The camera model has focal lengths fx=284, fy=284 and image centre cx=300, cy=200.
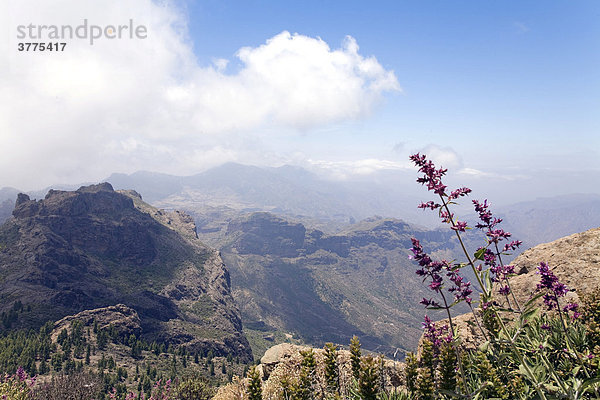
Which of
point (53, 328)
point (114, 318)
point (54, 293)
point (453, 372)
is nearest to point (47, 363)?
point (53, 328)

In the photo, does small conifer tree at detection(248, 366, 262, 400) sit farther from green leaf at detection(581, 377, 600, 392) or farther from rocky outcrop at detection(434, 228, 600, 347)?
green leaf at detection(581, 377, 600, 392)

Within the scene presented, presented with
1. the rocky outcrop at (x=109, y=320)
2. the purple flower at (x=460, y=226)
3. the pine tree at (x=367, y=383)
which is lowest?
the rocky outcrop at (x=109, y=320)

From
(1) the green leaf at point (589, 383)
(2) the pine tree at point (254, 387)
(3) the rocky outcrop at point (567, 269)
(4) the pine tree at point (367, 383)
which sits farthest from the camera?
(3) the rocky outcrop at point (567, 269)

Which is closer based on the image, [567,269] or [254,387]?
[254,387]

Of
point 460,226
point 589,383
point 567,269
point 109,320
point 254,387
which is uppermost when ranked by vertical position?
point 460,226

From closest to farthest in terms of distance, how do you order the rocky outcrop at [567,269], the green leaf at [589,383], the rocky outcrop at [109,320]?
the green leaf at [589,383] → the rocky outcrop at [567,269] → the rocky outcrop at [109,320]

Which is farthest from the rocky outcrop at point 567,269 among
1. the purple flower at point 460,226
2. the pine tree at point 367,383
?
the purple flower at point 460,226

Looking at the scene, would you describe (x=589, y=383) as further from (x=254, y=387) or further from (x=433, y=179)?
(x=254, y=387)

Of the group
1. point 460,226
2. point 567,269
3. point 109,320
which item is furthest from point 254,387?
point 109,320

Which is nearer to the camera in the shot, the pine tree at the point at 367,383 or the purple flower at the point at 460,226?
the purple flower at the point at 460,226

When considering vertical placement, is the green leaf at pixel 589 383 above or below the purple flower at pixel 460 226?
below

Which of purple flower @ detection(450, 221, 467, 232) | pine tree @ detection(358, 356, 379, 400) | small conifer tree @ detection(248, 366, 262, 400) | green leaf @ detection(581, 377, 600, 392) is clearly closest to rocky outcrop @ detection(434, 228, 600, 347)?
pine tree @ detection(358, 356, 379, 400)

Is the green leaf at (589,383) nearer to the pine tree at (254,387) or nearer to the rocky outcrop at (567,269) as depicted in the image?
A: the rocky outcrop at (567,269)

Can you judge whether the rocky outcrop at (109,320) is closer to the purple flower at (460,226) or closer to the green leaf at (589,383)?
the purple flower at (460,226)
